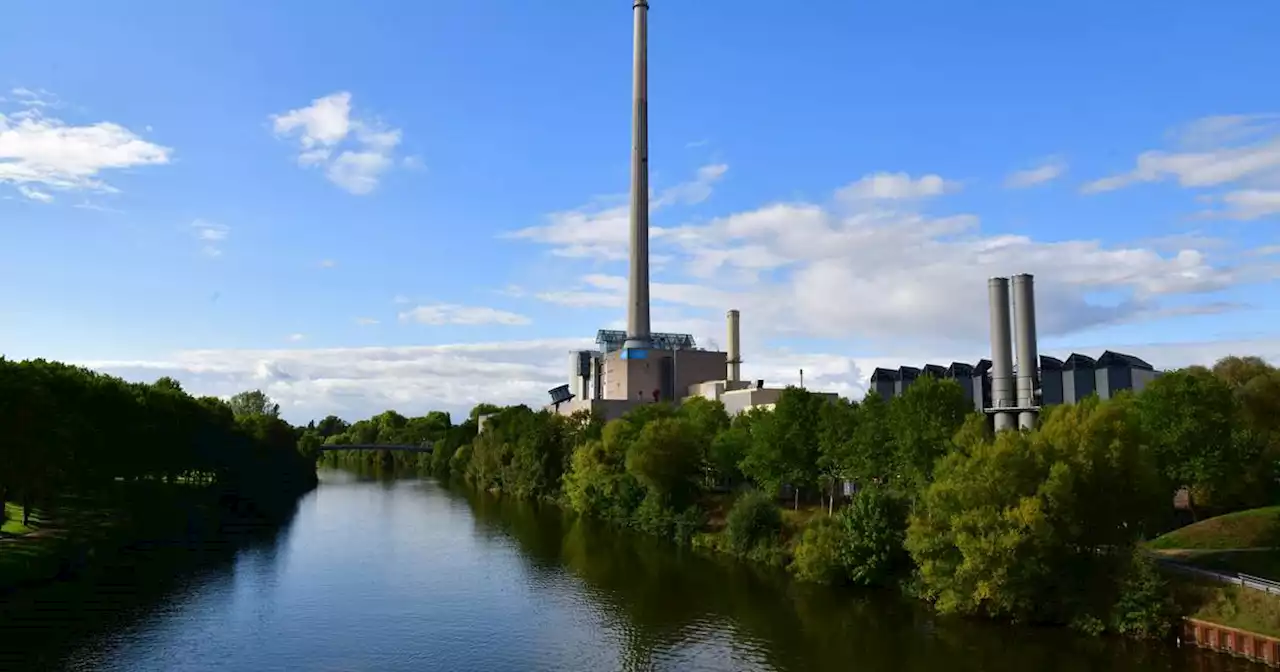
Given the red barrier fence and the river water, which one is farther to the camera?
the river water

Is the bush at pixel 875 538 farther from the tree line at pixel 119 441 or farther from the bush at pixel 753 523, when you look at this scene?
the tree line at pixel 119 441

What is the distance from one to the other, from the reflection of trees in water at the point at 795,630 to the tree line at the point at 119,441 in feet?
101

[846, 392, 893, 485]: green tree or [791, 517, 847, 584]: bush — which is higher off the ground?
[846, 392, 893, 485]: green tree

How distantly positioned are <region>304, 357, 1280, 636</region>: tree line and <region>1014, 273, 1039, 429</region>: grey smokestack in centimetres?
668

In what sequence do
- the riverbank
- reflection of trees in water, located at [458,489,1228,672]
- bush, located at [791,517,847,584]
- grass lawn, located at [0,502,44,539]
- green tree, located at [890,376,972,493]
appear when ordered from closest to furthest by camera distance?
reflection of trees in water, located at [458,489,1228,672]
the riverbank
bush, located at [791,517,847,584]
green tree, located at [890,376,972,493]
grass lawn, located at [0,502,44,539]

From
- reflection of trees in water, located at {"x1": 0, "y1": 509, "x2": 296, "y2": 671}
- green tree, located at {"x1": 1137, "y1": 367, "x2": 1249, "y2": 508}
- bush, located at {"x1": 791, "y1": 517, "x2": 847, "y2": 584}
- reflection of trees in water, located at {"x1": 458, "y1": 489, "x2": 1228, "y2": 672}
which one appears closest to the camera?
reflection of trees in water, located at {"x1": 0, "y1": 509, "x2": 296, "y2": 671}

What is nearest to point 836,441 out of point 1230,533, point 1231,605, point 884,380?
point 1230,533

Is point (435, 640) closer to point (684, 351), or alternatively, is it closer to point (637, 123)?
point (684, 351)

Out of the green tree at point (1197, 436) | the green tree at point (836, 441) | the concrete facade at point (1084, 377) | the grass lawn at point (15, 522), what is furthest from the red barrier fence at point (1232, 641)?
the grass lawn at point (15, 522)

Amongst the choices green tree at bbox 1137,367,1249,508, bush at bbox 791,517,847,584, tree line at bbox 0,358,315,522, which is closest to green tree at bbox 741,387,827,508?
bush at bbox 791,517,847,584

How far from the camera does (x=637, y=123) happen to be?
477 ft

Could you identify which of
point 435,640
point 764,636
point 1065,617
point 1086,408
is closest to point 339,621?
point 435,640

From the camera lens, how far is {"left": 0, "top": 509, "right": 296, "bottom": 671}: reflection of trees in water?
37594 mm

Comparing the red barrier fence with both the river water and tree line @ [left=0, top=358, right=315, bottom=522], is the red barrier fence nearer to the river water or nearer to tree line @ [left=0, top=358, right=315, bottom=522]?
the river water
